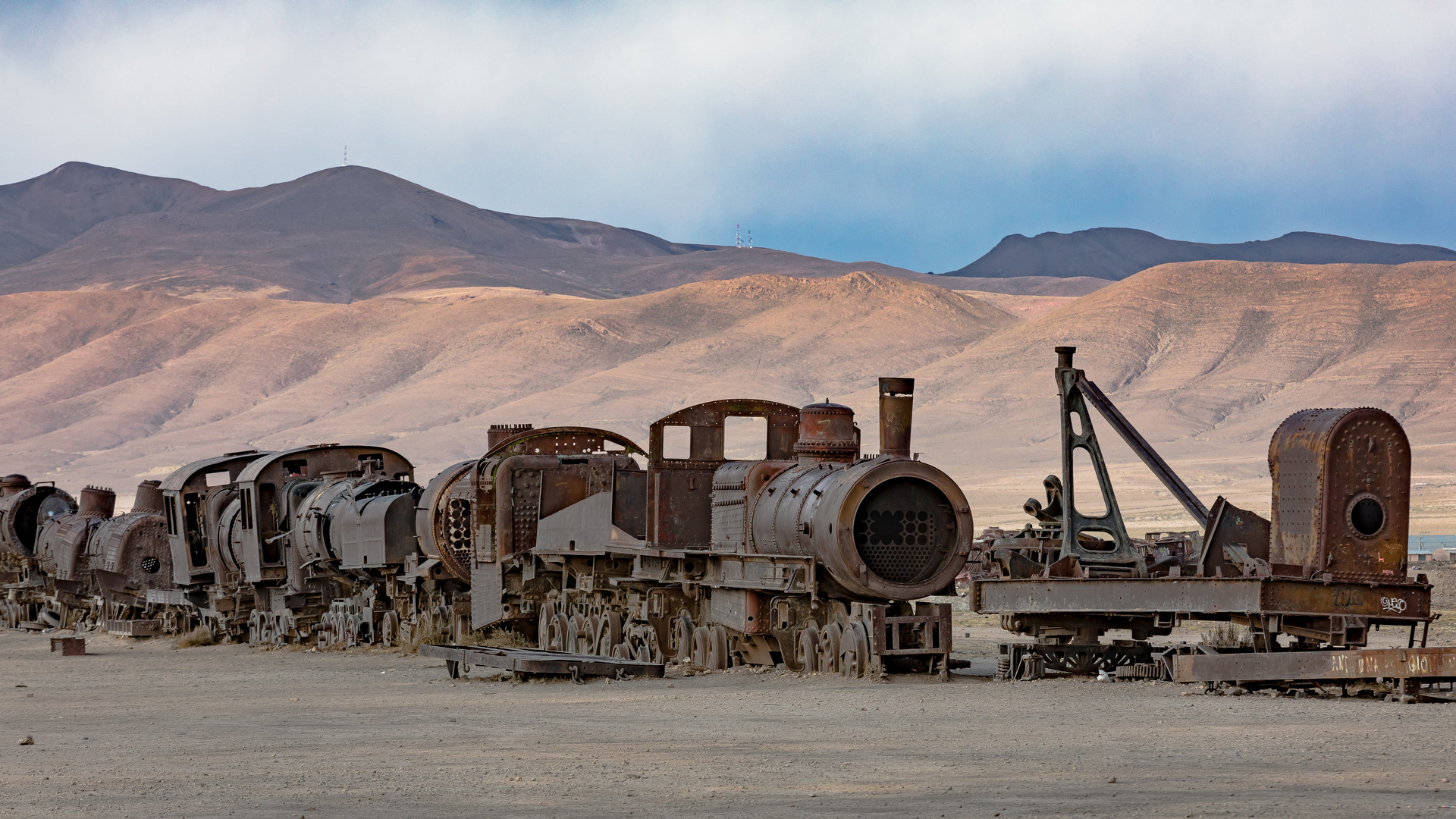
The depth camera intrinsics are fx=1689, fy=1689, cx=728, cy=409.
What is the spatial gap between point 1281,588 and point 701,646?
7085 mm

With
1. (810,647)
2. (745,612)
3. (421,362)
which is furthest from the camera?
(421,362)

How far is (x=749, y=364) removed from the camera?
11706 cm

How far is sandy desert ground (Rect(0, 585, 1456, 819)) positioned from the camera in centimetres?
888

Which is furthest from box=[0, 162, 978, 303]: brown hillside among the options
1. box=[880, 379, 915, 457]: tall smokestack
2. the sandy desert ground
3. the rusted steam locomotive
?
the sandy desert ground

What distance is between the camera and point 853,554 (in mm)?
15984

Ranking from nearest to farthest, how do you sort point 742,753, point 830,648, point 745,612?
point 742,753 → point 830,648 → point 745,612

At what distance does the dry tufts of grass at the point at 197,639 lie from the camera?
31480mm

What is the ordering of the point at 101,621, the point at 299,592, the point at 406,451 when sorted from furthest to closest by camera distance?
the point at 406,451 < the point at 101,621 < the point at 299,592

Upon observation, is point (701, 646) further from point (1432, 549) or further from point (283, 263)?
point (283, 263)

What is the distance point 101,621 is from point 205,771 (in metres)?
28.5

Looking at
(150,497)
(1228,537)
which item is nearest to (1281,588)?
(1228,537)

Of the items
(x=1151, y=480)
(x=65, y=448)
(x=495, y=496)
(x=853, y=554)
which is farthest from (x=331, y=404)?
(x=853, y=554)

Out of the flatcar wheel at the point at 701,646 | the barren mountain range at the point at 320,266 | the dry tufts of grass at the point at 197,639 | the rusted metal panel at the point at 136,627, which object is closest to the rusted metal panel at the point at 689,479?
the flatcar wheel at the point at 701,646

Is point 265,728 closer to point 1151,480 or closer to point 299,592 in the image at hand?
point 299,592
